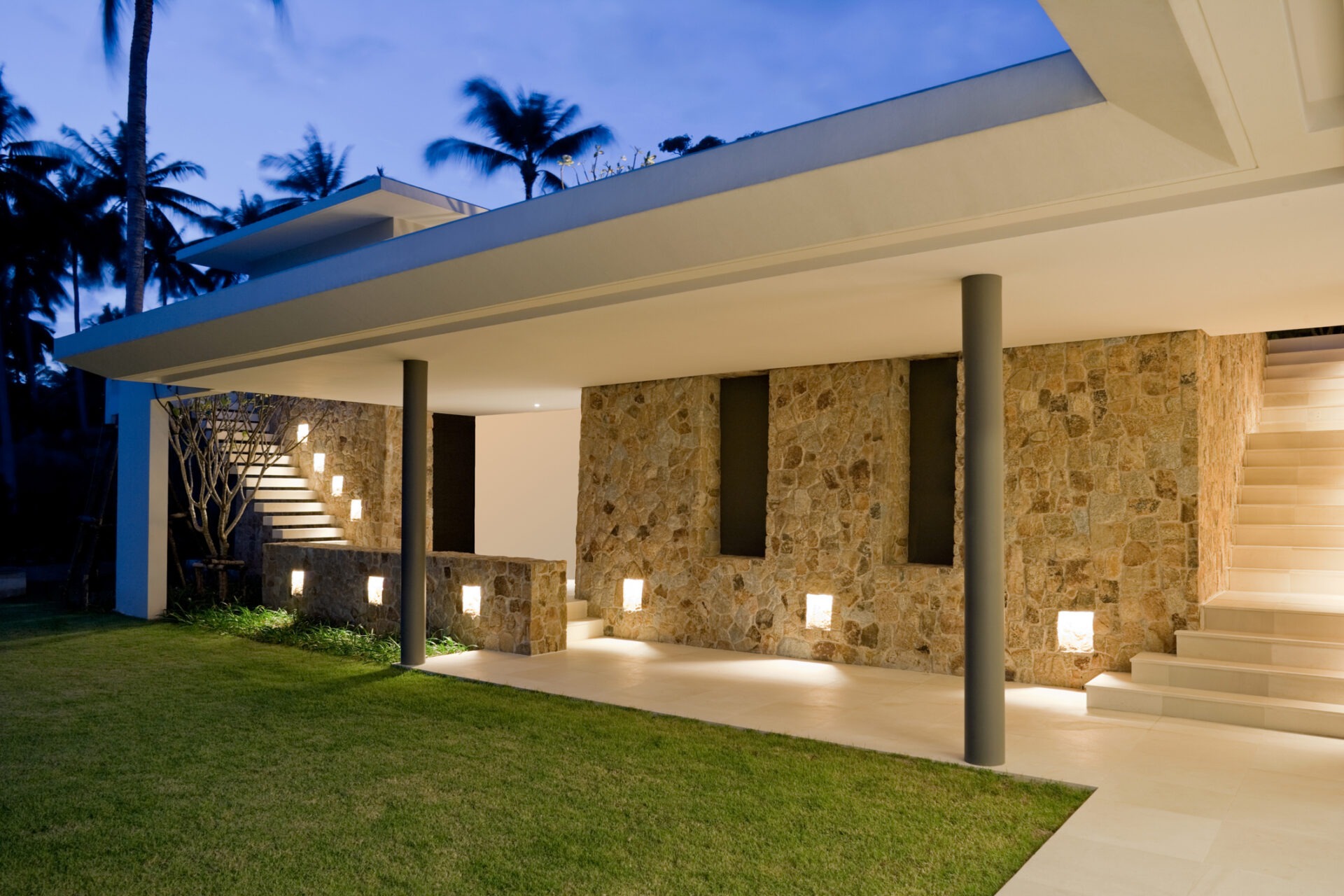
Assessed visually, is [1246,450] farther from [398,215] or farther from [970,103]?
[398,215]

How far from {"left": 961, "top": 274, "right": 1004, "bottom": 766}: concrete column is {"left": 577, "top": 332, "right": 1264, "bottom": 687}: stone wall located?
251 centimetres

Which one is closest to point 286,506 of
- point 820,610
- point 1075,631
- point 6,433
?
point 820,610

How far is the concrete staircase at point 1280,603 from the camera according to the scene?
21.6ft

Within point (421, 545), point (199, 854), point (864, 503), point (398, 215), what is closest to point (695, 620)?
point (864, 503)

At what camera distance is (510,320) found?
6.93m

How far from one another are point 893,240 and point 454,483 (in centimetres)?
1138

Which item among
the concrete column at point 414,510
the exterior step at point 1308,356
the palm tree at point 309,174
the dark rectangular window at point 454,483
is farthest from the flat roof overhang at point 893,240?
the palm tree at point 309,174

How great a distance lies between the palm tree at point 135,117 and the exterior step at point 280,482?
20.0 ft

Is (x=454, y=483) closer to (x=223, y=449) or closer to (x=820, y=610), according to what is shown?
(x=223, y=449)

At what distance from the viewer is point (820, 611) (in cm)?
930

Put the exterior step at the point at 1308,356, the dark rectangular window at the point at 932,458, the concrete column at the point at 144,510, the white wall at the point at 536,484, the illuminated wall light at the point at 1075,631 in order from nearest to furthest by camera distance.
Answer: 1. the illuminated wall light at the point at 1075,631
2. the dark rectangular window at the point at 932,458
3. the exterior step at the point at 1308,356
4. the concrete column at the point at 144,510
5. the white wall at the point at 536,484

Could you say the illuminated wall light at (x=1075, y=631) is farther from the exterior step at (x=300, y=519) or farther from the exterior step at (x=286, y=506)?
the exterior step at (x=286, y=506)

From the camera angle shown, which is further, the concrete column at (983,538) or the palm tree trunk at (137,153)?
the palm tree trunk at (137,153)

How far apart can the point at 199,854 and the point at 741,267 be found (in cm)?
404
